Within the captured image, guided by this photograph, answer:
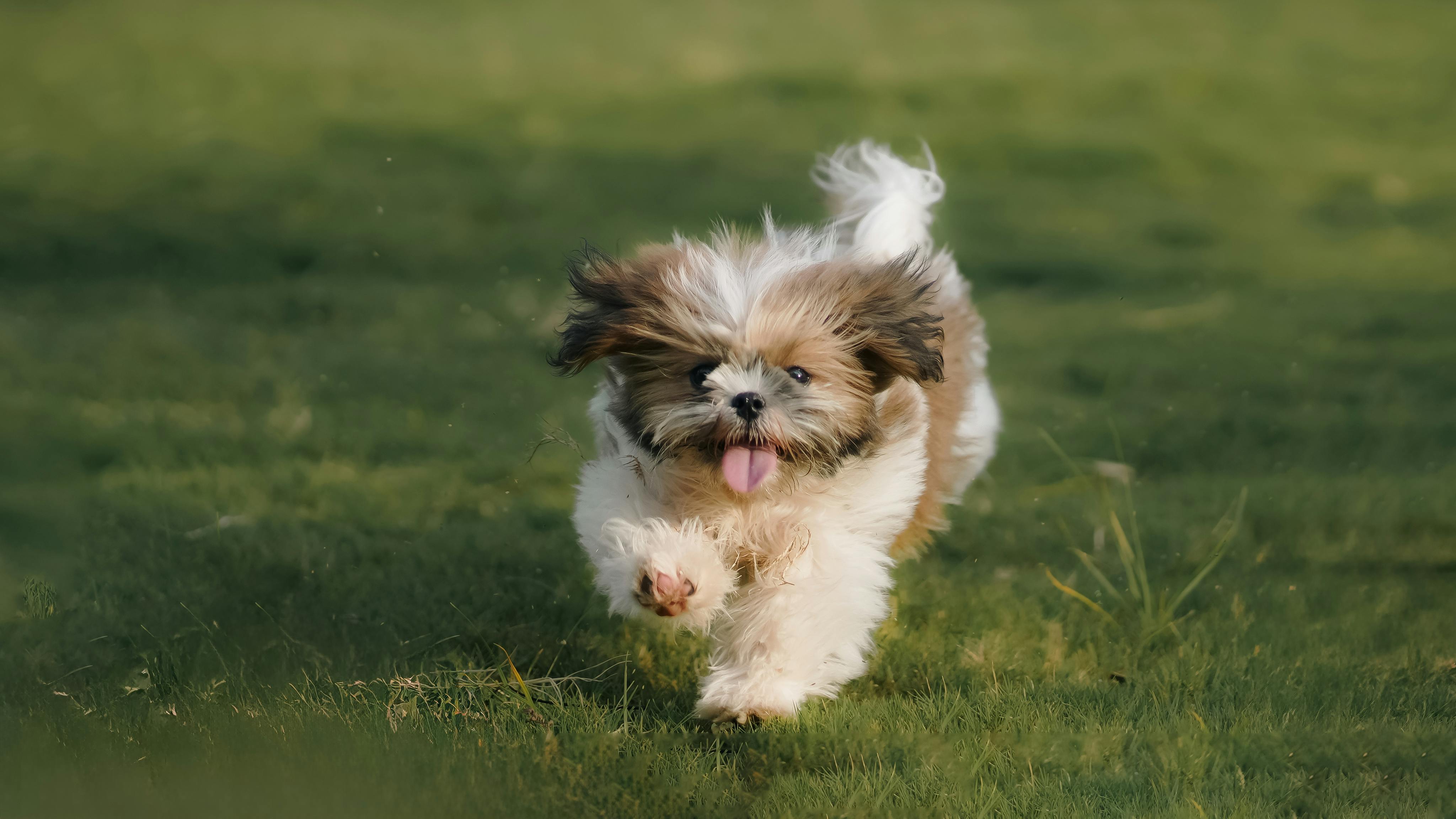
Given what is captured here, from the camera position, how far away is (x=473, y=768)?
3.18m

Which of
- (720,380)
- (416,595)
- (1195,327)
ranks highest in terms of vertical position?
(720,380)

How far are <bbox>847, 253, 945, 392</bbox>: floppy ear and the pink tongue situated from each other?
0.45 meters

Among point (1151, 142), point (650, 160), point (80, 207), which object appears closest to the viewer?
point (80, 207)

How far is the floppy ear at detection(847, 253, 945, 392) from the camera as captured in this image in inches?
142

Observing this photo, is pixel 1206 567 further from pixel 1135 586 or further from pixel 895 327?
pixel 895 327

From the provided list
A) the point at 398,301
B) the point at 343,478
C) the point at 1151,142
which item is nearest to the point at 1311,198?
the point at 1151,142

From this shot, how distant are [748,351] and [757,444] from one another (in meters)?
0.24

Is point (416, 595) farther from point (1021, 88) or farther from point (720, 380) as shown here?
point (1021, 88)

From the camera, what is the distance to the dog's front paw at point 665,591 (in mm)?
3416

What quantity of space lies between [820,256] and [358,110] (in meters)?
10.7

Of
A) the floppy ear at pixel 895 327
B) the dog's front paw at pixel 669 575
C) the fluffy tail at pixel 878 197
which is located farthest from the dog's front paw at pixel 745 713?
the fluffy tail at pixel 878 197

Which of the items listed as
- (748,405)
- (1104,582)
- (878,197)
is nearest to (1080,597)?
A: (1104,582)

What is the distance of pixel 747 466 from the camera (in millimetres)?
3377

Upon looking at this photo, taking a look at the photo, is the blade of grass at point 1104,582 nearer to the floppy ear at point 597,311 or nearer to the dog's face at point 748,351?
the dog's face at point 748,351
